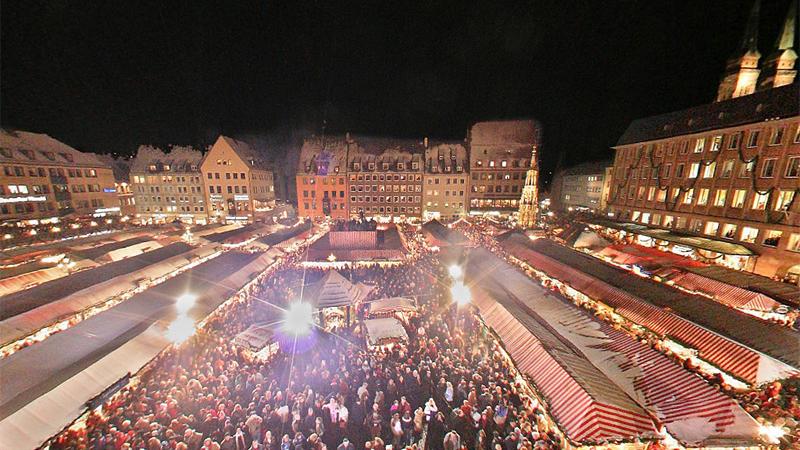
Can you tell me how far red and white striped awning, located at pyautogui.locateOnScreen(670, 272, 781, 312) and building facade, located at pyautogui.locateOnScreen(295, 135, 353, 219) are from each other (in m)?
46.4

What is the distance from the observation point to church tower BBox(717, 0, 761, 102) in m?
37.0

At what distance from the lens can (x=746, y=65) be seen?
37438 mm

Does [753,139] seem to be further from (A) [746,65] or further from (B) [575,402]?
(B) [575,402]

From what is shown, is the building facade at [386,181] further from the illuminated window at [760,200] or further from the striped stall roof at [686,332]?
the illuminated window at [760,200]

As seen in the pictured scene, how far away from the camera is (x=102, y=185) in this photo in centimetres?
4966

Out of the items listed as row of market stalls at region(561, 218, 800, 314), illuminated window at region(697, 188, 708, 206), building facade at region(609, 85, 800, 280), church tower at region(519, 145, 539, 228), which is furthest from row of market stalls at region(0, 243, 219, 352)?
illuminated window at region(697, 188, 708, 206)

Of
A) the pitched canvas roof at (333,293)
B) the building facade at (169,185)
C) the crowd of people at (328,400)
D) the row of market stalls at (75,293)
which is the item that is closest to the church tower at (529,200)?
the crowd of people at (328,400)

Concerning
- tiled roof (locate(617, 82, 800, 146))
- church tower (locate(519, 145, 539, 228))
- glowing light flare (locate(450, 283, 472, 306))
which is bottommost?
glowing light flare (locate(450, 283, 472, 306))

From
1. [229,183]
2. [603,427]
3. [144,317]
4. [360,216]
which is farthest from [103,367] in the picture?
[229,183]

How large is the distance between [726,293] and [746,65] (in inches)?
1602

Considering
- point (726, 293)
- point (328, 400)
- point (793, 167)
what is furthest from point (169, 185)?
point (793, 167)

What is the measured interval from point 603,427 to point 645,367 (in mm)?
4530

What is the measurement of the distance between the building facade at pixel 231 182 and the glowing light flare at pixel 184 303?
127ft

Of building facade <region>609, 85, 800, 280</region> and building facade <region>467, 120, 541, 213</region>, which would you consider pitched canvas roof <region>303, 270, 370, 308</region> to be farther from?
building facade <region>467, 120, 541, 213</region>
